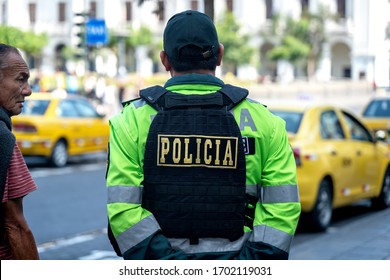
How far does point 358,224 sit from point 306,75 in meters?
72.8

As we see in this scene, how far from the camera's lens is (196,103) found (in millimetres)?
3297

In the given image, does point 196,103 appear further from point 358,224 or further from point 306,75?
point 306,75

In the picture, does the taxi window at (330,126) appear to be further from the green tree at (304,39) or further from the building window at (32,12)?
the building window at (32,12)

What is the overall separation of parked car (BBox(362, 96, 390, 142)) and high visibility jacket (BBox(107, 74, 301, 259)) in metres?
14.0

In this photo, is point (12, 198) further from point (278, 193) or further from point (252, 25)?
point (252, 25)

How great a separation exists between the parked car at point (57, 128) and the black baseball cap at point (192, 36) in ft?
49.5

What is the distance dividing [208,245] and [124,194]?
355 millimetres

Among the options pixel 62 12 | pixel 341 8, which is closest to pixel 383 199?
pixel 341 8

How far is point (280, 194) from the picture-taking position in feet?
10.8

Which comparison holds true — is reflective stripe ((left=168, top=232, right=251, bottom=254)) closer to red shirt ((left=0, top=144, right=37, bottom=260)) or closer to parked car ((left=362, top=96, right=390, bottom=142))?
red shirt ((left=0, top=144, right=37, bottom=260))

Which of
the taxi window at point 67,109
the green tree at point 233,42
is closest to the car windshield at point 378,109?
the taxi window at point 67,109

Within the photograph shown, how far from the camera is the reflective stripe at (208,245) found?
10.6 ft

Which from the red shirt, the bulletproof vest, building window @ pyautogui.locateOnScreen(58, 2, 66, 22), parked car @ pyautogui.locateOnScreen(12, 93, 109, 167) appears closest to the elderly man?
the red shirt

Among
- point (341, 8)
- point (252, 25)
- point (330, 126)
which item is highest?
point (341, 8)
